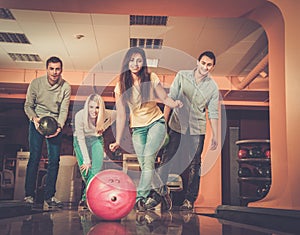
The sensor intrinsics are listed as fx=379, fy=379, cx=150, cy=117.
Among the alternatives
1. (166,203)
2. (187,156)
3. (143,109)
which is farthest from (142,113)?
(166,203)

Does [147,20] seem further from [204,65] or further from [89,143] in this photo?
[89,143]

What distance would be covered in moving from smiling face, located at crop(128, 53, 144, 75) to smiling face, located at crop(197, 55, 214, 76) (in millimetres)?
931

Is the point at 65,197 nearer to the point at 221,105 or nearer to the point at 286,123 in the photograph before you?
the point at 221,105

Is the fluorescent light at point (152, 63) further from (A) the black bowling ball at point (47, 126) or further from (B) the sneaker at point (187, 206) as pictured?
(B) the sneaker at point (187, 206)

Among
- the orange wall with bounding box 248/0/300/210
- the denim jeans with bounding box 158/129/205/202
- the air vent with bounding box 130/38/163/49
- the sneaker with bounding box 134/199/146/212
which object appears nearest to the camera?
the orange wall with bounding box 248/0/300/210

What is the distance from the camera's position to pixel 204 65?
16.7ft

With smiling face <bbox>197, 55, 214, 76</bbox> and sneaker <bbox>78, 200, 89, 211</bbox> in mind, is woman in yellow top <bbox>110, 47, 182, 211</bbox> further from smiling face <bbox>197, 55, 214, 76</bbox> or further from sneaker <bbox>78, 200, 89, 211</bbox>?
sneaker <bbox>78, 200, 89, 211</bbox>

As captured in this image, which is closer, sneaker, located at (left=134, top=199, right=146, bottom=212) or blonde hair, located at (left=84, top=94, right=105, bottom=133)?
sneaker, located at (left=134, top=199, right=146, bottom=212)

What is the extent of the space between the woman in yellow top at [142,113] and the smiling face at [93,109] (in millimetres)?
942

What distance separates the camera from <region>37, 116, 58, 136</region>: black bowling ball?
185 inches

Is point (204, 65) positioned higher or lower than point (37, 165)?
higher

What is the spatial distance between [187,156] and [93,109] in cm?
149

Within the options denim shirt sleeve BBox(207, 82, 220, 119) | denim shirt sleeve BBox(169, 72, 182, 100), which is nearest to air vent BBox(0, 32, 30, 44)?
denim shirt sleeve BBox(169, 72, 182, 100)

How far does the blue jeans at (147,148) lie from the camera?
3896 mm
